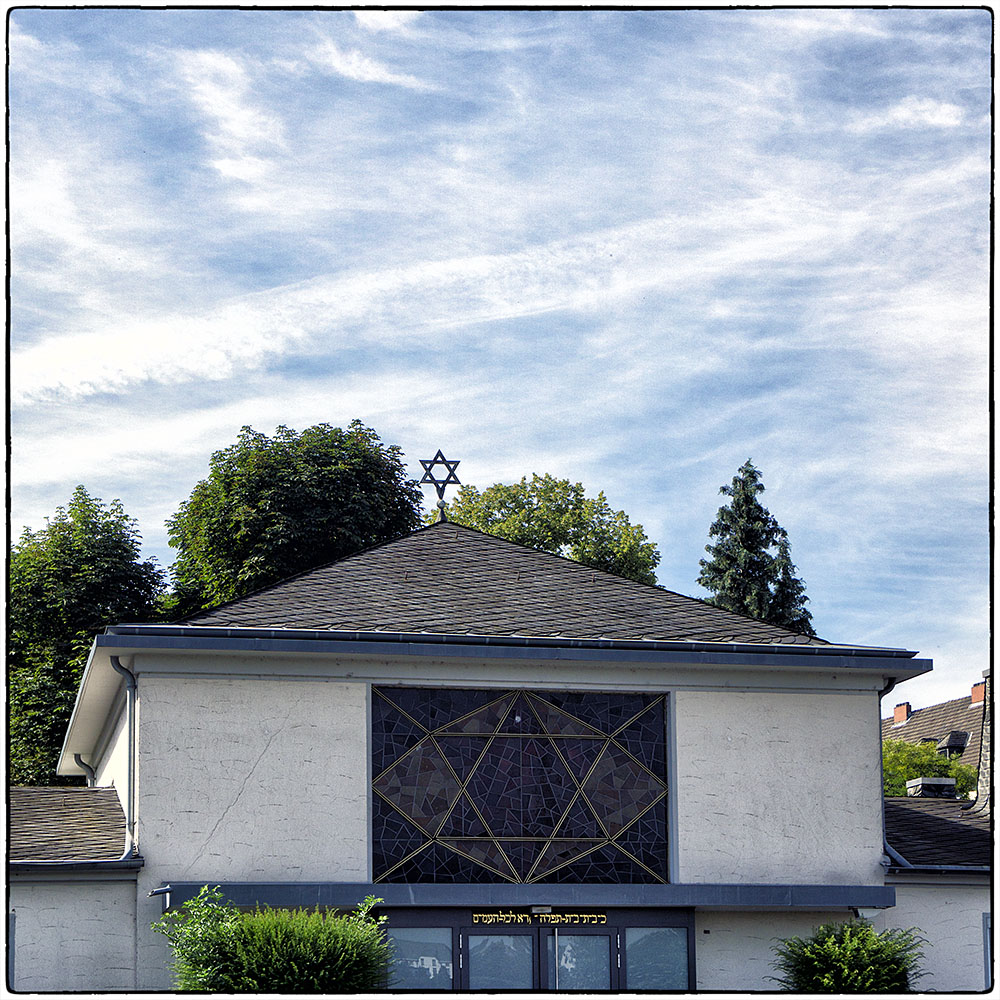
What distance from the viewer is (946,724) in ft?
159

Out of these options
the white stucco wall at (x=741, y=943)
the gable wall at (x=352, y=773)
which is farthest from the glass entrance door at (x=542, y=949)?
the gable wall at (x=352, y=773)

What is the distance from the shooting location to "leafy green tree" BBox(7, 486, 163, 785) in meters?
37.0

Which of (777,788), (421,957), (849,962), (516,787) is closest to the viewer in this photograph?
(849,962)

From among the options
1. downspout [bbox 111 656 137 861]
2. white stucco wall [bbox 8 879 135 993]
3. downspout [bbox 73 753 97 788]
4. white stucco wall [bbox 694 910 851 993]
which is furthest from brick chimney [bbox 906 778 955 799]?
downspout [bbox 73 753 97 788]

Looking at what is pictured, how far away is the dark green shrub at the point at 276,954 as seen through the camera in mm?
15023

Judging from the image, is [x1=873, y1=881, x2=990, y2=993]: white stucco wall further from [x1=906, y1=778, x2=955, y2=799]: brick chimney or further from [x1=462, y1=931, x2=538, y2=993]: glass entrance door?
[x1=906, y1=778, x2=955, y2=799]: brick chimney

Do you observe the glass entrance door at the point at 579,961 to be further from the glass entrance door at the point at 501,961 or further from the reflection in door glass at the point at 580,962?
the glass entrance door at the point at 501,961

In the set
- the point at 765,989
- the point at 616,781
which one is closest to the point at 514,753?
the point at 616,781

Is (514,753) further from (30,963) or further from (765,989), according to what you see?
(30,963)

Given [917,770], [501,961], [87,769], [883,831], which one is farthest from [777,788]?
[917,770]

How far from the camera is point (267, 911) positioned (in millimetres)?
16188

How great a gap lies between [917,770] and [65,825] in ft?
86.4

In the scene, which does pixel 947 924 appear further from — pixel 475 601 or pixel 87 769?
pixel 87 769

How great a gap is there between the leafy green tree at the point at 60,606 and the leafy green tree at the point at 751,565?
1771 centimetres
